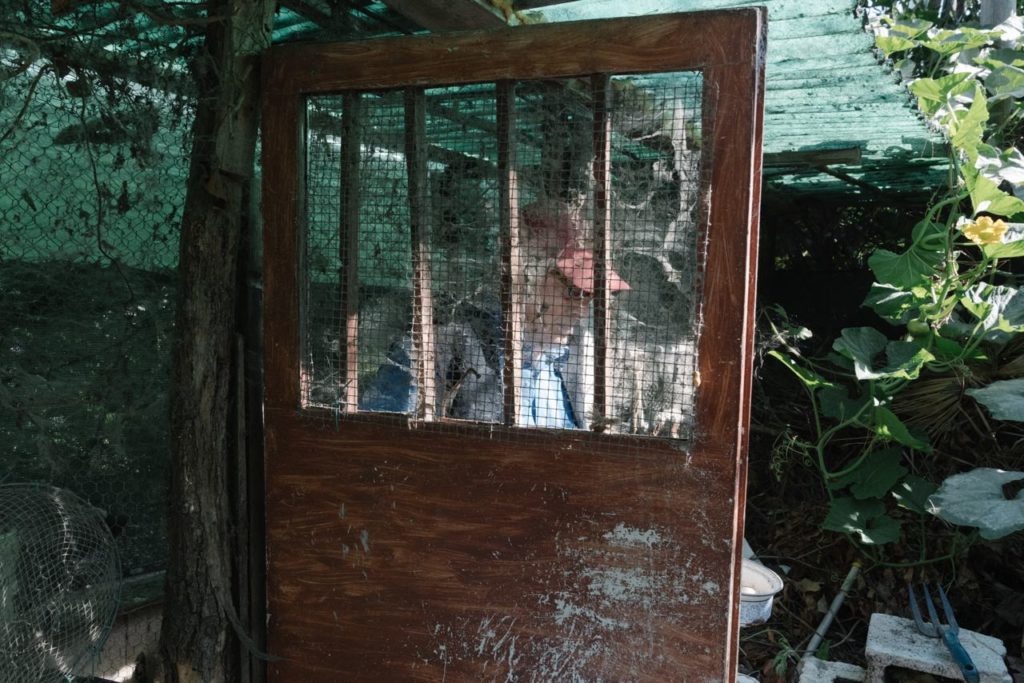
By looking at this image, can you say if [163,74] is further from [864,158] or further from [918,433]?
[864,158]

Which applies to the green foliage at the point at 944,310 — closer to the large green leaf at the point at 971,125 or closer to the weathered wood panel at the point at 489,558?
the large green leaf at the point at 971,125

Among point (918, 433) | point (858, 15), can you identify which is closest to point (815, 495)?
point (918, 433)

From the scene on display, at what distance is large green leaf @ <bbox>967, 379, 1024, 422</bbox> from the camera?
3.24m

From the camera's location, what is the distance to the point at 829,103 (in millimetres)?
3578

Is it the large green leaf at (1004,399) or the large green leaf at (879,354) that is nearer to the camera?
the large green leaf at (1004,399)

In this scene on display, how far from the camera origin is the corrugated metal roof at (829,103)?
8.96 feet

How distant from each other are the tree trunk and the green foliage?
2.07m

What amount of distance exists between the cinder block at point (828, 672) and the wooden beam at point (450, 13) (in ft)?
9.31

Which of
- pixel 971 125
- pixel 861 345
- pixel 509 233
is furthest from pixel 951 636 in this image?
pixel 509 233

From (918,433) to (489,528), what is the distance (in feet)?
8.41

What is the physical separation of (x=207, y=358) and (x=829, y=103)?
2.66 m

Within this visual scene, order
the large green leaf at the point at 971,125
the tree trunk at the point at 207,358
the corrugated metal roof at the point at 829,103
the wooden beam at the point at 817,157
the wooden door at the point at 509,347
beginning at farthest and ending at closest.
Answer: the wooden beam at the point at 817,157 → the large green leaf at the point at 971,125 → the corrugated metal roof at the point at 829,103 → the tree trunk at the point at 207,358 → the wooden door at the point at 509,347

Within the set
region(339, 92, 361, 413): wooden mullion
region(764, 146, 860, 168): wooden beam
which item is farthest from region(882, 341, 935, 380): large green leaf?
region(339, 92, 361, 413): wooden mullion

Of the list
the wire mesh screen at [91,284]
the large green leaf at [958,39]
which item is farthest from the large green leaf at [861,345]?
the wire mesh screen at [91,284]
